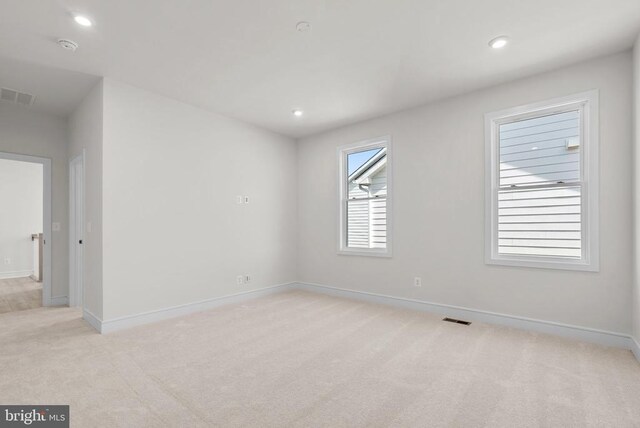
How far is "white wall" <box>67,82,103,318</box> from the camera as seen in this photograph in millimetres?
3471

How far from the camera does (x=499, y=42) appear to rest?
109 inches

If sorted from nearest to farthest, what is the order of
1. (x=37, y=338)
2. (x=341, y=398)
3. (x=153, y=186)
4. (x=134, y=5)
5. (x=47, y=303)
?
(x=341, y=398), (x=134, y=5), (x=37, y=338), (x=153, y=186), (x=47, y=303)

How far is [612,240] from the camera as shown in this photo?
2965 mm

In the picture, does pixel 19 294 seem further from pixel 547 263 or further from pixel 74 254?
pixel 547 263

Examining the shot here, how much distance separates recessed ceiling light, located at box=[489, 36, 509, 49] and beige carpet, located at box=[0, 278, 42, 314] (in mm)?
6640

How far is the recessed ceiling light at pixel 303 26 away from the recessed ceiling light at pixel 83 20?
1.67 m

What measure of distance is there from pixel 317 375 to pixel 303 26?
9.31ft

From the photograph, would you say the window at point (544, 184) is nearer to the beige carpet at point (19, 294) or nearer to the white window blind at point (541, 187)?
the white window blind at point (541, 187)

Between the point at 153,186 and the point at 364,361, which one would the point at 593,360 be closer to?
the point at 364,361

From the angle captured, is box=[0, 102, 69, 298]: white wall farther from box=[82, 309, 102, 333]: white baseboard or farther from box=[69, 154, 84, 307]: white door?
box=[82, 309, 102, 333]: white baseboard

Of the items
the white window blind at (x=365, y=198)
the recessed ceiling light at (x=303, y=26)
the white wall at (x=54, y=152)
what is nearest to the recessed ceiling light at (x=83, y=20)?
the recessed ceiling light at (x=303, y=26)

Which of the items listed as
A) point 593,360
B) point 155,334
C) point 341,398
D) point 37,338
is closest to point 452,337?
point 593,360

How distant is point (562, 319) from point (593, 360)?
61 centimetres

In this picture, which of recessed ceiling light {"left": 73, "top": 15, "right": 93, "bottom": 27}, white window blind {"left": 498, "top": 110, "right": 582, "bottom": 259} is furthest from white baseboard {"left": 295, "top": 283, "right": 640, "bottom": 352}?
recessed ceiling light {"left": 73, "top": 15, "right": 93, "bottom": 27}
